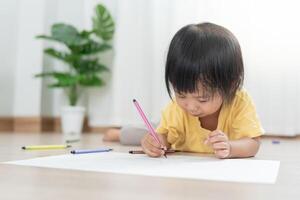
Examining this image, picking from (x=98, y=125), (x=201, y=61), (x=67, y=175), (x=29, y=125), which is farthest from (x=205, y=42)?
(x=29, y=125)

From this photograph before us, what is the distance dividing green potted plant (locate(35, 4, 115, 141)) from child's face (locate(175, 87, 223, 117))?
1502 mm

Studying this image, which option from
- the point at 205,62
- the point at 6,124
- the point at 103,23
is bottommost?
the point at 6,124

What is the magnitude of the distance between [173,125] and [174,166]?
332mm

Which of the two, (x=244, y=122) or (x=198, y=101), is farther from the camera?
(x=244, y=122)

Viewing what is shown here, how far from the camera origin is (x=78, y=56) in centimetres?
259

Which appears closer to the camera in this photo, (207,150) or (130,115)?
(207,150)

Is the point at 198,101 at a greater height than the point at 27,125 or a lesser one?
greater

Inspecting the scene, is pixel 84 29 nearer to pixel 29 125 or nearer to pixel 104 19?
pixel 104 19

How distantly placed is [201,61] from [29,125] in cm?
184

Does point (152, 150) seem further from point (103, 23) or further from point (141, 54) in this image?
point (103, 23)

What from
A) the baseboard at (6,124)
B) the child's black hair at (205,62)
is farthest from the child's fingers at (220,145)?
the baseboard at (6,124)

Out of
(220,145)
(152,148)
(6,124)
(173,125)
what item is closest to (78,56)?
(6,124)

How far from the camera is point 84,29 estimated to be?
8.83 feet

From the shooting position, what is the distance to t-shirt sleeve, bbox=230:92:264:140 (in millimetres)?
1216
